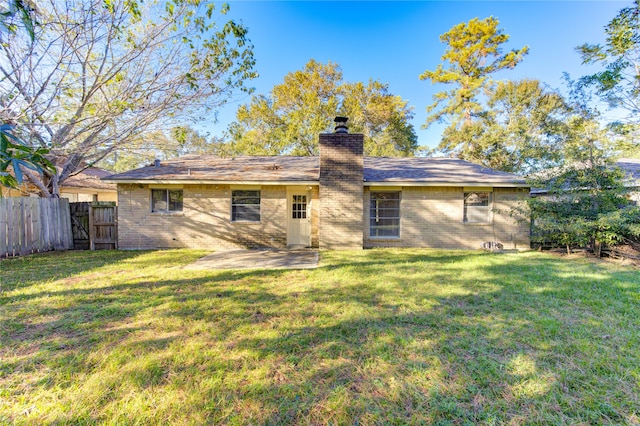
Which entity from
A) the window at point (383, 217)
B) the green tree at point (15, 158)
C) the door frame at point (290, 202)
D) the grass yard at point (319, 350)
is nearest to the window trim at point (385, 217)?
the window at point (383, 217)

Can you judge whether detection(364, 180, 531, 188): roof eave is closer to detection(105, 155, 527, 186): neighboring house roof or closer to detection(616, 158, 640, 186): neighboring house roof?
detection(105, 155, 527, 186): neighboring house roof

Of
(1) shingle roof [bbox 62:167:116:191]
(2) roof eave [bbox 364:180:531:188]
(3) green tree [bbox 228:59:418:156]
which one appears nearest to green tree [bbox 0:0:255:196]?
(2) roof eave [bbox 364:180:531:188]

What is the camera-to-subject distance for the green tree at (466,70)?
1998cm

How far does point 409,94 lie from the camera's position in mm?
23844

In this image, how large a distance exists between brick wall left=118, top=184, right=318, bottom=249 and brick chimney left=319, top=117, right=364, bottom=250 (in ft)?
3.16

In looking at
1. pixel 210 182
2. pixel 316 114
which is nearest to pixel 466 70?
pixel 316 114

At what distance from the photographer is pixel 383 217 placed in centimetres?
1039

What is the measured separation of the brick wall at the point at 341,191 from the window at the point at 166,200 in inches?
211

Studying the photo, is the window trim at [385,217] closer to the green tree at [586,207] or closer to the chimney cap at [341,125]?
the chimney cap at [341,125]

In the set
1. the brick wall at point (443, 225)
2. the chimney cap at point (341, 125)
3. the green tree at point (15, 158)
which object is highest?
the chimney cap at point (341, 125)

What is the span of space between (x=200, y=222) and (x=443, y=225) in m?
9.10

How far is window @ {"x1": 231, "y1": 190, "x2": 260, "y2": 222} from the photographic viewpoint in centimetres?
1024

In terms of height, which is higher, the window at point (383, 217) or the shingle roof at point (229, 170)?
the shingle roof at point (229, 170)

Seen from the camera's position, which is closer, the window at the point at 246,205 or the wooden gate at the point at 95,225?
the wooden gate at the point at 95,225
